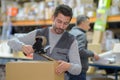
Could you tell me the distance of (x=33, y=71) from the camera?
7.50 ft

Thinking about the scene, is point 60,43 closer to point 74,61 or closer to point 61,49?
point 61,49

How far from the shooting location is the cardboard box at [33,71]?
225 cm

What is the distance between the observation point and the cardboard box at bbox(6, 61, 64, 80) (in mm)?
2252

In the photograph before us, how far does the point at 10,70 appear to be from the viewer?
2377 millimetres

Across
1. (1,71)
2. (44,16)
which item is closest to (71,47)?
(1,71)

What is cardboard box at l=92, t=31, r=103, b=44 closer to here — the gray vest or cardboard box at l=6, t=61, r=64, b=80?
the gray vest

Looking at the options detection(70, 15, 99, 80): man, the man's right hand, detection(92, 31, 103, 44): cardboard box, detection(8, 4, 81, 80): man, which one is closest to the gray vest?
detection(8, 4, 81, 80): man

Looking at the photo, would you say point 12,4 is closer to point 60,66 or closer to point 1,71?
point 1,71

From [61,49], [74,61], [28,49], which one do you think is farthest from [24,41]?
[74,61]

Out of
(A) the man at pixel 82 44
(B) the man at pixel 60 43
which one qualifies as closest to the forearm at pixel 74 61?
(B) the man at pixel 60 43

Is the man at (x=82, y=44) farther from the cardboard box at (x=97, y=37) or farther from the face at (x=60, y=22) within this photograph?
the cardboard box at (x=97, y=37)

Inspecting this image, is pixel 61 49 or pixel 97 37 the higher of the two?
pixel 61 49

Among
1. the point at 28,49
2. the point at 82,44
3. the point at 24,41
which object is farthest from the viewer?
the point at 82,44

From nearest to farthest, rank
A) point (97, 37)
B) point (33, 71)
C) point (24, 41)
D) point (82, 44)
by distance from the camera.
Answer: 1. point (33, 71)
2. point (24, 41)
3. point (82, 44)
4. point (97, 37)
